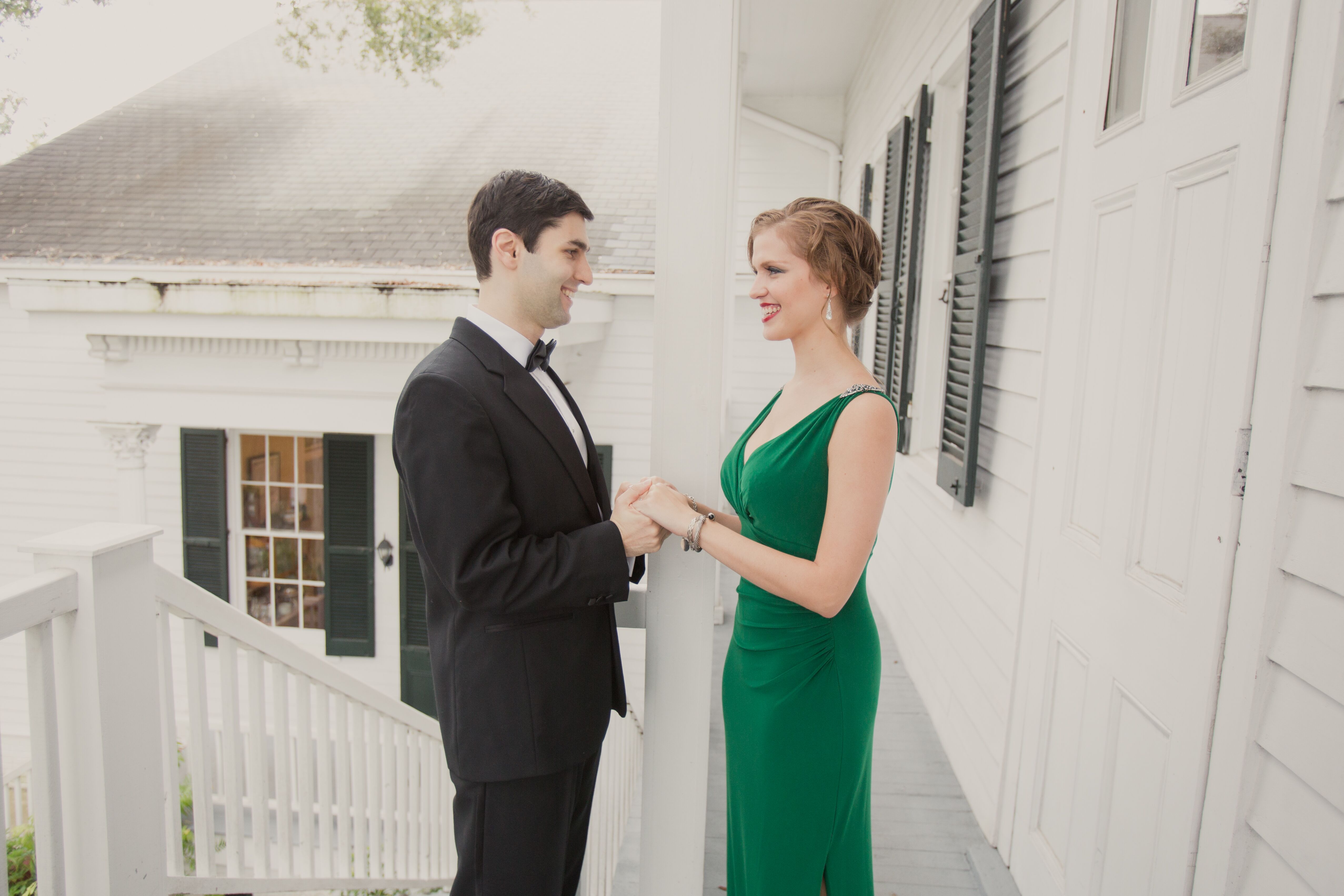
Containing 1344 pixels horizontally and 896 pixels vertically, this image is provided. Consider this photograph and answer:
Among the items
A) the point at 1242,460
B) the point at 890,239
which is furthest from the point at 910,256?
the point at 1242,460

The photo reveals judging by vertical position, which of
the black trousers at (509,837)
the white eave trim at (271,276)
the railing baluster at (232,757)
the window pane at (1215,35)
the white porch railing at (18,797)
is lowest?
the white porch railing at (18,797)

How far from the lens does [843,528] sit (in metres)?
1.49

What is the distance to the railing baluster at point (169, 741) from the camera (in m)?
1.73

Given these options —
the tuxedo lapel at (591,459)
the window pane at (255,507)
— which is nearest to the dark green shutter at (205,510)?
the window pane at (255,507)

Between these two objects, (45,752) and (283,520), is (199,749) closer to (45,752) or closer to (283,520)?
(45,752)

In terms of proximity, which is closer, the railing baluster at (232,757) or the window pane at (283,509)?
the railing baluster at (232,757)

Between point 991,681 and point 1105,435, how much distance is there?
1178 mm

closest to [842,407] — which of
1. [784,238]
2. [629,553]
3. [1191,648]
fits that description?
[784,238]

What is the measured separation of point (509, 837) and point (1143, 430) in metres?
1.51

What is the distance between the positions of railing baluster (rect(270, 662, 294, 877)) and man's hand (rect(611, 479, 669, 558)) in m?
1.46

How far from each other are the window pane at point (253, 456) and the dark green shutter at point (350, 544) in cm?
74

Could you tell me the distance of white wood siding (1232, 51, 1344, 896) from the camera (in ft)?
3.74

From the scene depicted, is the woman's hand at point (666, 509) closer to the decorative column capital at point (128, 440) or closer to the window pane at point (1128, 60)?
the window pane at point (1128, 60)

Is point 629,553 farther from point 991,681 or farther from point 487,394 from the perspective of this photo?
point 991,681
